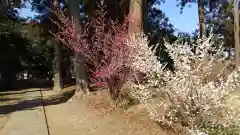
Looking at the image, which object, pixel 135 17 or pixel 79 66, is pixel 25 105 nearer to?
pixel 79 66

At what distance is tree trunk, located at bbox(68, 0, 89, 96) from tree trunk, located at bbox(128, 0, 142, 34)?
3.72 m

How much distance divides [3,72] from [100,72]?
21.5 metres

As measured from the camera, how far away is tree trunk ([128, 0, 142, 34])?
500 inches

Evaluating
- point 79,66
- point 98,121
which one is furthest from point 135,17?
point 79,66

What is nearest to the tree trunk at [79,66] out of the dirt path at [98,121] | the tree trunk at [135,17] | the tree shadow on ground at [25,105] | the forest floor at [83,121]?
the tree shadow on ground at [25,105]

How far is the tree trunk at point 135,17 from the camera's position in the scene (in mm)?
12703

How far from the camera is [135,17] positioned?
13.0 m

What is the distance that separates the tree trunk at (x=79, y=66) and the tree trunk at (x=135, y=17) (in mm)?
3720

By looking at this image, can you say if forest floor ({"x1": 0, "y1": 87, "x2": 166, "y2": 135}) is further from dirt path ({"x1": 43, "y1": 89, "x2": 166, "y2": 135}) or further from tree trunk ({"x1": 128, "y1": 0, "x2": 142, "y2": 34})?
tree trunk ({"x1": 128, "y1": 0, "x2": 142, "y2": 34})

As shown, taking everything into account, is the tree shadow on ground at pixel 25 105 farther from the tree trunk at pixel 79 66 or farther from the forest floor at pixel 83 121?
the tree trunk at pixel 79 66

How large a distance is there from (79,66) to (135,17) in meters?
4.90

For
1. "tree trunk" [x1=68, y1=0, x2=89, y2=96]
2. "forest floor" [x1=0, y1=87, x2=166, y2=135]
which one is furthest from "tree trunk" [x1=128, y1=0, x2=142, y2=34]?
"tree trunk" [x1=68, y1=0, x2=89, y2=96]

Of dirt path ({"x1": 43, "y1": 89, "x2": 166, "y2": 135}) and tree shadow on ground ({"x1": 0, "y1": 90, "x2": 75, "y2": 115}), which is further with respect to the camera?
tree shadow on ground ({"x1": 0, "y1": 90, "x2": 75, "y2": 115})

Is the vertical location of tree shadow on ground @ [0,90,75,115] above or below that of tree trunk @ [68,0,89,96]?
below
